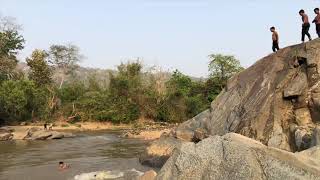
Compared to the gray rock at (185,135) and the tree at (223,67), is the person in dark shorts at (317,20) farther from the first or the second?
the tree at (223,67)

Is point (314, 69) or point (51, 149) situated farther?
point (51, 149)

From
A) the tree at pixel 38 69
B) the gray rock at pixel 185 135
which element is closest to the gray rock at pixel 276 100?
the gray rock at pixel 185 135

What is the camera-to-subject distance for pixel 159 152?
25.0 m

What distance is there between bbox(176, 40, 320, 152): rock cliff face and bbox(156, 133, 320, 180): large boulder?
25.9 feet

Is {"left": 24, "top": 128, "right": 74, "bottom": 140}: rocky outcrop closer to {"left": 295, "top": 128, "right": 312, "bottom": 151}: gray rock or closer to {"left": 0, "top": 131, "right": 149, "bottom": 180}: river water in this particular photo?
{"left": 0, "top": 131, "right": 149, "bottom": 180}: river water

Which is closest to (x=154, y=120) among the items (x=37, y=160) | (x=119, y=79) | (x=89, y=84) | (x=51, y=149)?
(x=119, y=79)

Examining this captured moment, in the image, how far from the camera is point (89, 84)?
66250mm

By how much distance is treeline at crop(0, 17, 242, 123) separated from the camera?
175 ft

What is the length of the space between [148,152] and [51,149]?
11.2 metres

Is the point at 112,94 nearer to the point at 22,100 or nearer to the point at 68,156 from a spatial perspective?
the point at 22,100

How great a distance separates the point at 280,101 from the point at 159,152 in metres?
7.51

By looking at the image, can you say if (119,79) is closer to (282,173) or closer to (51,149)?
(51,149)

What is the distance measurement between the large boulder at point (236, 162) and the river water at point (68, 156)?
13471 mm

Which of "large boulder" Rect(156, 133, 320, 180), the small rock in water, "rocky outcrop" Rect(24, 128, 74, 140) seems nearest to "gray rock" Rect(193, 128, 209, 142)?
the small rock in water
